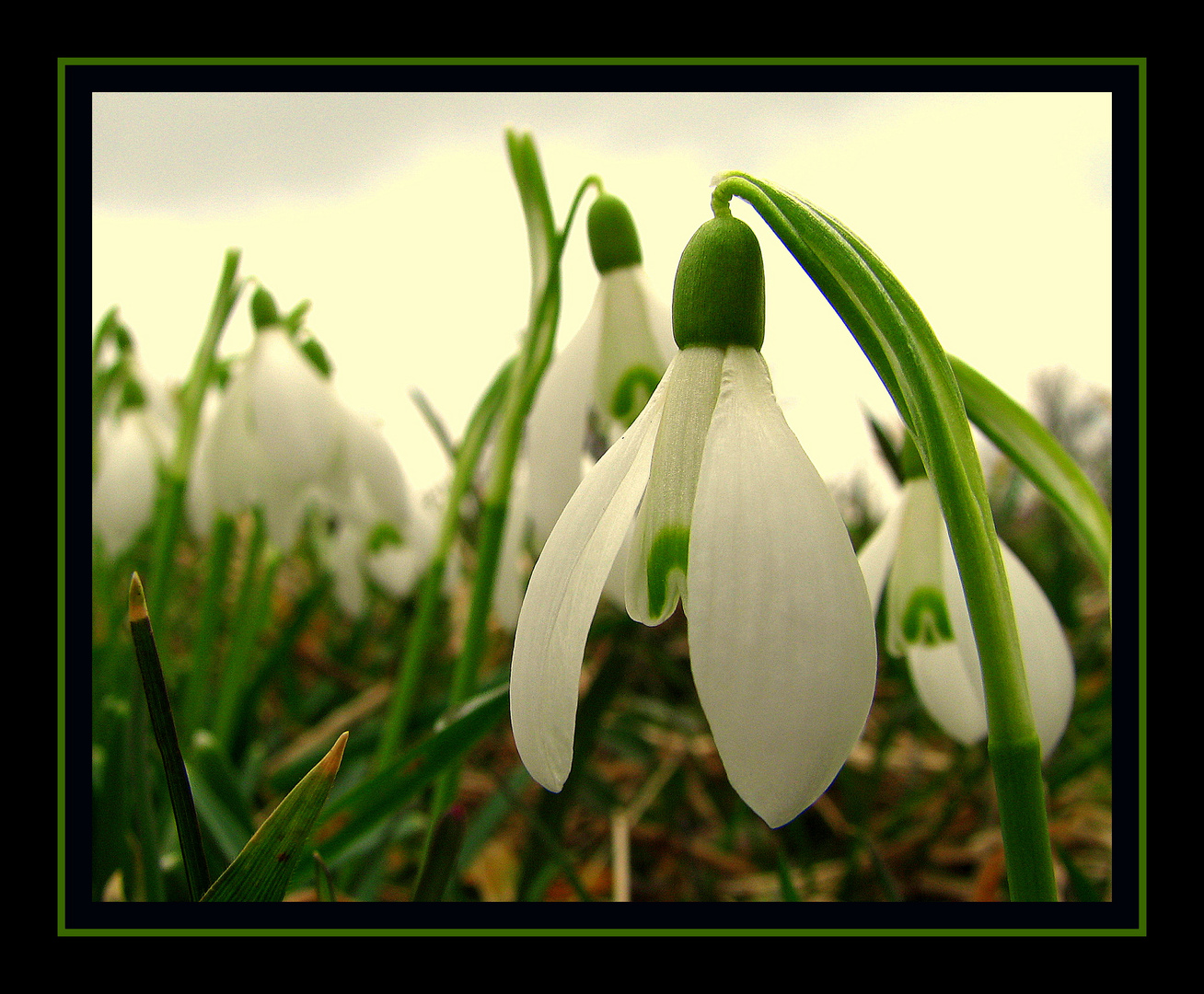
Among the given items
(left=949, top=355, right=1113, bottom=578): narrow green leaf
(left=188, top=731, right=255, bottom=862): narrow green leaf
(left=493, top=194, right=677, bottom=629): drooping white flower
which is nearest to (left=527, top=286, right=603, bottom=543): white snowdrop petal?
(left=493, top=194, right=677, bottom=629): drooping white flower

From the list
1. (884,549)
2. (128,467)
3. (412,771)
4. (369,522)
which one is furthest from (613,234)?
(128,467)

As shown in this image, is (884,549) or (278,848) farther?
(884,549)

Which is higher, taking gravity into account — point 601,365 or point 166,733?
point 601,365

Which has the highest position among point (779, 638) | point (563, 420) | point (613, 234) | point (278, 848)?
point (613, 234)

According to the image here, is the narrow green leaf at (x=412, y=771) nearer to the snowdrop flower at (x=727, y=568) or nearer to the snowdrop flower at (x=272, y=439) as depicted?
the snowdrop flower at (x=727, y=568)

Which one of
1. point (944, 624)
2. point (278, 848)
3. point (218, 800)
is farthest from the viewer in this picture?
point (218, 800)

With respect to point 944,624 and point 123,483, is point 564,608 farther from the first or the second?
point 123,483

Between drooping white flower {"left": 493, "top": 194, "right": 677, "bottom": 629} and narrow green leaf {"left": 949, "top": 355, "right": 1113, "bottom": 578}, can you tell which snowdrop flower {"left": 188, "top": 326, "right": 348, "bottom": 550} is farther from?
narrow green leaf {"left": 949, "top": 355, "right": 1113, "bottom": 578}
